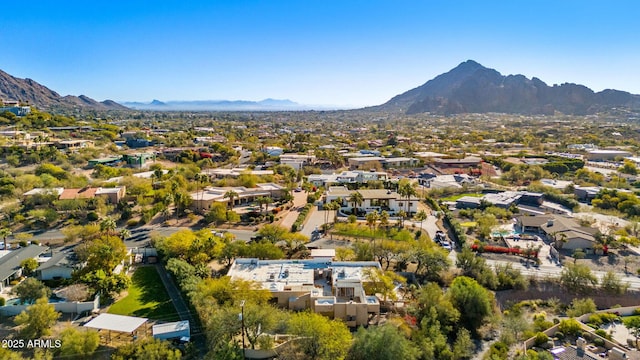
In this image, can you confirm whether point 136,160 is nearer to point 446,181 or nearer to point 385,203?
point 385,203

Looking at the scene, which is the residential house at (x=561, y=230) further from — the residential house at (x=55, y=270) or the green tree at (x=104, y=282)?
the residential house at (x=55, y=270)

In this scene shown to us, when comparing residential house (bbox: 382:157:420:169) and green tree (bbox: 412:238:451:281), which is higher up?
residential house (bbox: 382:157:420:169)

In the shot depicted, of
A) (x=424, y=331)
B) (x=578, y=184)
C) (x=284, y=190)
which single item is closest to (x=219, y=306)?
(x=424, y=331)

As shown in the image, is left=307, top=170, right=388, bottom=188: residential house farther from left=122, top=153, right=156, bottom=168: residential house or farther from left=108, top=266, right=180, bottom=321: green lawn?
→ left=108, top=266, right=180, bottom=321: green lawn

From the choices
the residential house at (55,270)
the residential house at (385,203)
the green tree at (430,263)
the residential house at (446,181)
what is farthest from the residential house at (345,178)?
the residential house at (55,270)

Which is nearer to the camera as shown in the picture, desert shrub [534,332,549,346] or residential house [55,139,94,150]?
desert shrub [534,332,549,346]

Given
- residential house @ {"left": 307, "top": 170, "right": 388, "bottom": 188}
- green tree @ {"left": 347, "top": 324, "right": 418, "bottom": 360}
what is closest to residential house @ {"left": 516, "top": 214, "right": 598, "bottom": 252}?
residential house @ {"left": 307, "top": 170, "right": 388, "bottom": 188}
